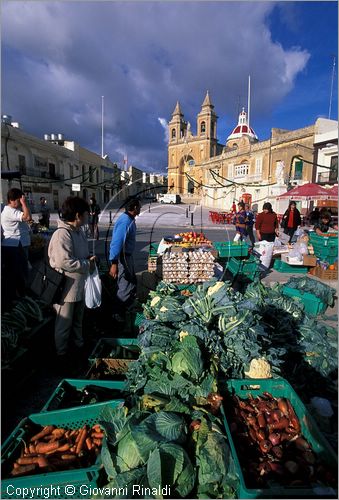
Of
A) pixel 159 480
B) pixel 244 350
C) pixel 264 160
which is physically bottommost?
pixel 159 480

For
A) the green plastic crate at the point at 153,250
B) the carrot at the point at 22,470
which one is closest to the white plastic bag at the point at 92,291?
the carrot at the point at 22,470

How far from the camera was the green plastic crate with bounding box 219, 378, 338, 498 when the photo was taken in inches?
53.0

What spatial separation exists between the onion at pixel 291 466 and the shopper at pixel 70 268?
2310 mm

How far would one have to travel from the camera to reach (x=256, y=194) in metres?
32.0

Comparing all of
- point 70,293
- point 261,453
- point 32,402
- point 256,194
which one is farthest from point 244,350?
point 256,194

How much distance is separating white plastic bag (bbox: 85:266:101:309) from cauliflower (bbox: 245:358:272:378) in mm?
1817

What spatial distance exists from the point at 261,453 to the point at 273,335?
1409 millimetres

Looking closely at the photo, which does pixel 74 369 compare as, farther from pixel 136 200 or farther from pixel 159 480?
pixel 136 200

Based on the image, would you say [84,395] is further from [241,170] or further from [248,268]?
[241,170]

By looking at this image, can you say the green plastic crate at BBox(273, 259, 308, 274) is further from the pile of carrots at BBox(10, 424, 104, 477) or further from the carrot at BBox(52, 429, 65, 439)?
the carrot at BBox(52, 429, 65, 439)

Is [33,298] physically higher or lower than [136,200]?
lower

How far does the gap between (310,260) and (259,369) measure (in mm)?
5619

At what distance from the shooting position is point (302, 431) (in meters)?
1.80

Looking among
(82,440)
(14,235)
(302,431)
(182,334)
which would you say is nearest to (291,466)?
(302,431)
